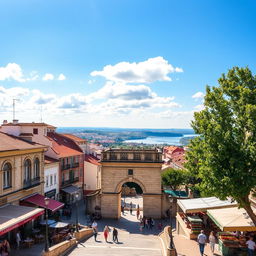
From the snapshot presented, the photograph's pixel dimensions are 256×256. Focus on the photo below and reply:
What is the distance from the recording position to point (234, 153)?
14.8 m

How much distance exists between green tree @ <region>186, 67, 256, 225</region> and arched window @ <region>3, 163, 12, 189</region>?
16.1m

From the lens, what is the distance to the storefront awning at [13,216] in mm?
18616

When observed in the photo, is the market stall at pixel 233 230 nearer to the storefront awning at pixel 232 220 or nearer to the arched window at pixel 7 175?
the storefront awning at pixel 232 220

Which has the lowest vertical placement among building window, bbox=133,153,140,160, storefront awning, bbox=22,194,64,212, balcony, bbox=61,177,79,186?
balcony, bbox=61,177,79,186

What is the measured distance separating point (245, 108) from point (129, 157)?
20332 mm

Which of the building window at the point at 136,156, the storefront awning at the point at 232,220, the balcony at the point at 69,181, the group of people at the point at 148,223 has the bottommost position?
the group of people at the point at 148,223

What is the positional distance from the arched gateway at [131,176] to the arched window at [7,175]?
1215 centimetres

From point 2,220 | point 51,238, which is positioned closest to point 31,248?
point 51,238

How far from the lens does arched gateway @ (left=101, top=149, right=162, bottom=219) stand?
33.8 m

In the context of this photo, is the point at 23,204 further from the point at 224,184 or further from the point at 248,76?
the point at 248,76

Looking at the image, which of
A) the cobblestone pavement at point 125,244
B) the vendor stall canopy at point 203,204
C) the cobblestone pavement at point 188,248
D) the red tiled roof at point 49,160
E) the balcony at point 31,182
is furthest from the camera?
the red tiled roof at point 49,160

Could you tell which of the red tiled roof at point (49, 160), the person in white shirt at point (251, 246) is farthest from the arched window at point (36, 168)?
the person in white shirt at point (251, 246)

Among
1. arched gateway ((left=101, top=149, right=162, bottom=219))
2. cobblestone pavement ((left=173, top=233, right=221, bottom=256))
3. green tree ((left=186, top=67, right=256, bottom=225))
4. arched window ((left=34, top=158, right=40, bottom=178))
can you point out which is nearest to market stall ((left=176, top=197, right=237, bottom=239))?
cobblestone pavement ((left=173, top=233, right=221, bottom=256))

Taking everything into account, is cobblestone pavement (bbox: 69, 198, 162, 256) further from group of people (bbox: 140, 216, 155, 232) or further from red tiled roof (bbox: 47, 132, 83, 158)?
red tiled roof (bbox: 47, 132, 83, 158)
